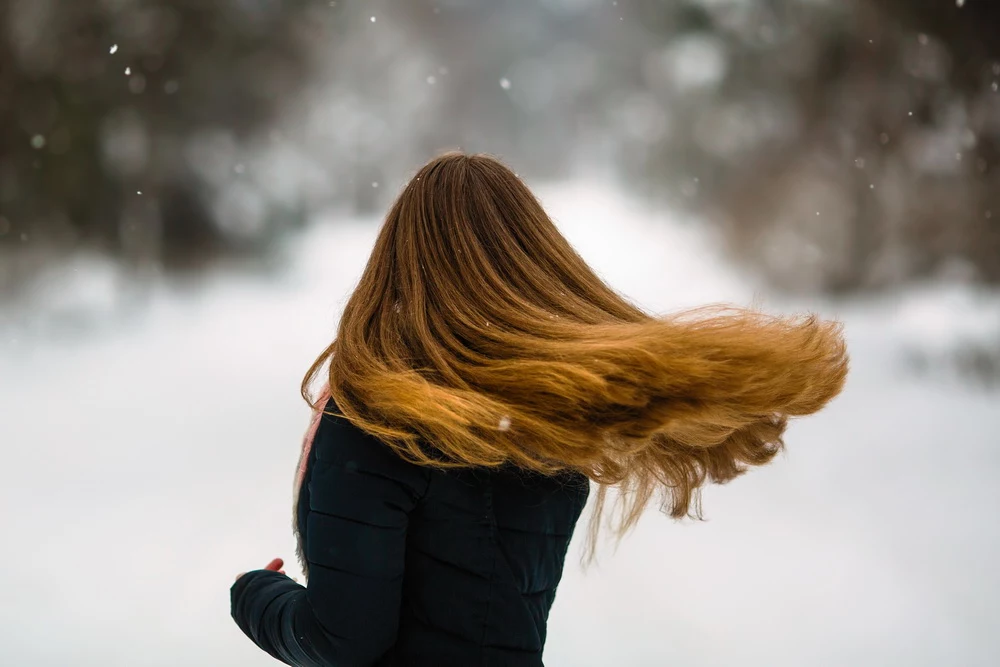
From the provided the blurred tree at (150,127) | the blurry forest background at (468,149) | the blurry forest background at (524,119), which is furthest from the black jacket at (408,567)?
the blurred tree at (150,127)

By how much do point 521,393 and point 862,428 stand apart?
326 cm

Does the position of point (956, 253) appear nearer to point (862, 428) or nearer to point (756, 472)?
point (862, 428)

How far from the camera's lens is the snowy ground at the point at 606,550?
2082 millimetres

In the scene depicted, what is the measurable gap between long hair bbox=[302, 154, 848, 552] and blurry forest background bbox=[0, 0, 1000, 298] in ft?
13.2

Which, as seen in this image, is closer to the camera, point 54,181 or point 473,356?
point 473,356

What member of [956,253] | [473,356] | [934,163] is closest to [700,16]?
[934,163]

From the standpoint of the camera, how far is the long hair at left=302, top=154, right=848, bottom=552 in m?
0.65

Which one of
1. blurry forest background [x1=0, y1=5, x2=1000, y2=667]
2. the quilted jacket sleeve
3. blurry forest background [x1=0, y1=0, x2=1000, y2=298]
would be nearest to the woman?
the quilted jacket sleeve

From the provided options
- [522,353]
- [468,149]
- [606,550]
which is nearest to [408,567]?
[522,353]

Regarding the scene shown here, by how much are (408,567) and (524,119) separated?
4.40 m

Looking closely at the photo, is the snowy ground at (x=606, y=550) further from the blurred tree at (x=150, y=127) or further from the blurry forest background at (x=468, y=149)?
the blurred tree at (x=150, y=127)

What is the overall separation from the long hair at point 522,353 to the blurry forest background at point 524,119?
4013mm

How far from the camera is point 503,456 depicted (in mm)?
662

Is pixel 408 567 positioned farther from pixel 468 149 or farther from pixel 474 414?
pixel 468 149
